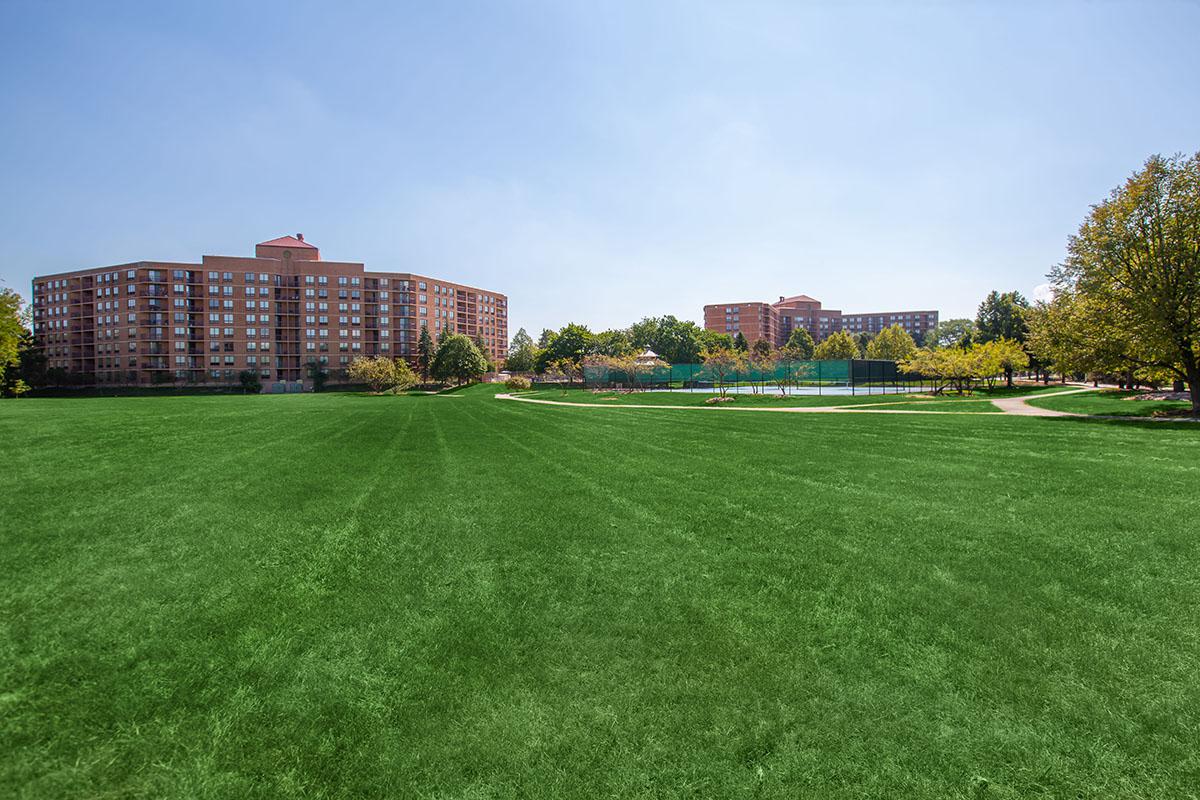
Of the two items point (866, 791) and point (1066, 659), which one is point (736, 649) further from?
point (1066, 659)

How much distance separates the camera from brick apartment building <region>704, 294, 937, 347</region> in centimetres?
15300

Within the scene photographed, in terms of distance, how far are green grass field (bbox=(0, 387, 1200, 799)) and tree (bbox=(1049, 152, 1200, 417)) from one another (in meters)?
15.7

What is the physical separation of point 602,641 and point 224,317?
10919 centimetres

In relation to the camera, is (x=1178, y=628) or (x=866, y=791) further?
(x=1178, y=628)

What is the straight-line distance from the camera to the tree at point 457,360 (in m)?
71.8

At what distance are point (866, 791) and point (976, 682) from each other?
1415 mm

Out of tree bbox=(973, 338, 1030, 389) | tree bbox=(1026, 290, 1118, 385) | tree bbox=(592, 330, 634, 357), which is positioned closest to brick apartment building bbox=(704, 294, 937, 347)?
tree bbox=(592, 330, 634, 357)

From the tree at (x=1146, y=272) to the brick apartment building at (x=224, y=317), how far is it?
317 feet

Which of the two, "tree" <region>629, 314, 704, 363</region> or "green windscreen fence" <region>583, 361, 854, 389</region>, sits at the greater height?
"tree" <region>629, 314, 704, 363</region>

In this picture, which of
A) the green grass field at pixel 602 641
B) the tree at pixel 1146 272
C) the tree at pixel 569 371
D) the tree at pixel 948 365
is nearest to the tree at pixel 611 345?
the tree at pixel 569 371

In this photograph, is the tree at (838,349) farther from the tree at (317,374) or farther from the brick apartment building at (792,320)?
the tree at (317,374)

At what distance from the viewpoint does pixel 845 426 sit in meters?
18.2

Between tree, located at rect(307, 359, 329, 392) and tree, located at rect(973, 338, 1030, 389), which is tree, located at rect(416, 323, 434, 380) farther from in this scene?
tree, located at rect(973, 338, 1030, 389)

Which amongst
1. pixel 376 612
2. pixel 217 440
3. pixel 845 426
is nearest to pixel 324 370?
pixel 217 440
